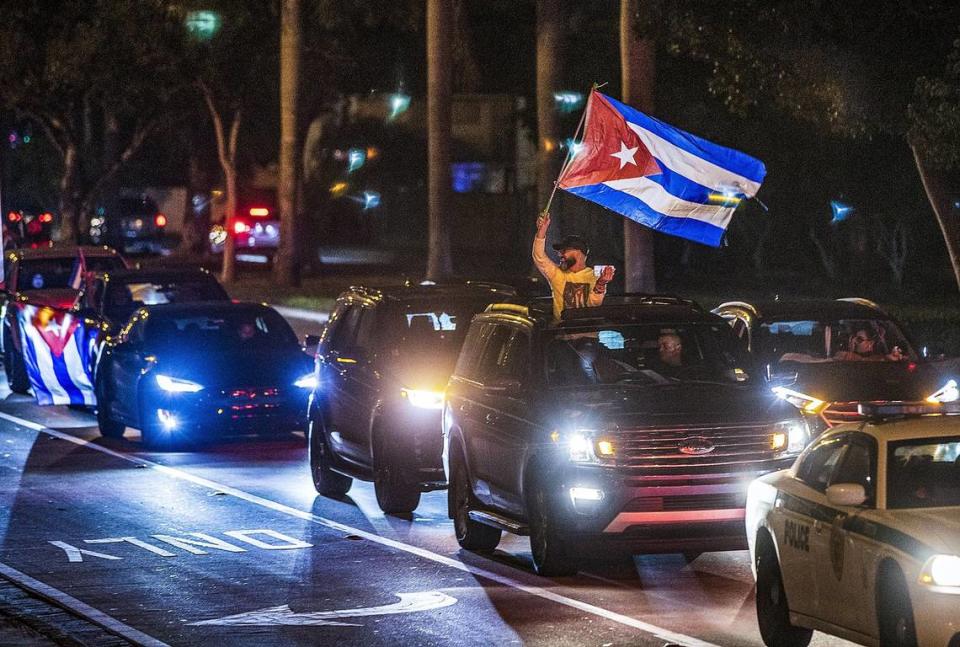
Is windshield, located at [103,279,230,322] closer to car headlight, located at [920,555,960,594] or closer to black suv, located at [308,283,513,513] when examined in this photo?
black suv, located at [308,283,513,513]

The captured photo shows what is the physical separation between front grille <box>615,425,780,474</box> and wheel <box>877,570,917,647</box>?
11.4 ft

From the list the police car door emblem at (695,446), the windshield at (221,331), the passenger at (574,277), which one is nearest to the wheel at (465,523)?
the passenger at (574,277)

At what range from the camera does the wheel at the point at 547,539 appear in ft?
40.4

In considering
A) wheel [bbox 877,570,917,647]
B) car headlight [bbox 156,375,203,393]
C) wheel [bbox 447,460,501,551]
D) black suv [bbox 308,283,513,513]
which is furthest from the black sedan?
wheel [bbox 877,570,917,647]

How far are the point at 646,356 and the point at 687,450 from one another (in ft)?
4.95

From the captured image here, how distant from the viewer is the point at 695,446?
1227cm

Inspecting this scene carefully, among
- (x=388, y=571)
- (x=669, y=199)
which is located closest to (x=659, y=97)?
(x=669, y=199)

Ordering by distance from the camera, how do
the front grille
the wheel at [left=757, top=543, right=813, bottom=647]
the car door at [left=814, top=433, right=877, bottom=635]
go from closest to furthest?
the car door at [left=814, top=433, right=877, bottom=635] → the wheel at [left=757, top=543, right=813, bottom=647] → the front grille

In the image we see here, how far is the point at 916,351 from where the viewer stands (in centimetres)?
1639

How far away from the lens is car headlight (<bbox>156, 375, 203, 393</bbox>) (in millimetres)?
20047

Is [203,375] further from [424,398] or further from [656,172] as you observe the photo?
[656,172]

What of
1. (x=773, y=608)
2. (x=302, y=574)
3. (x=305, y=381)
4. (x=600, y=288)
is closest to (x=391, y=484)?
(x=600, y=288)

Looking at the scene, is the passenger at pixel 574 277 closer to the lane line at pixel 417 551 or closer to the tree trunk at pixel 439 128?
the lane line at pixel 417 551

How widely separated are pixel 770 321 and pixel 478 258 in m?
48.9
